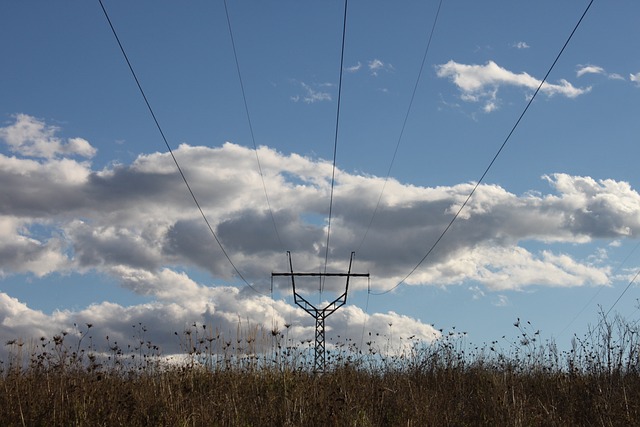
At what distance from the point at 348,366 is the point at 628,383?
6.43 metres

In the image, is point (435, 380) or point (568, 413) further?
point (435, 380)

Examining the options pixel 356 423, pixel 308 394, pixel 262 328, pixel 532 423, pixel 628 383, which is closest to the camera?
pixel 356 423

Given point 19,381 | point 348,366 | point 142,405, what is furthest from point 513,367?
point 19,381

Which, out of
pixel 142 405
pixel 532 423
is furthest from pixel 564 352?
pixel 142 405

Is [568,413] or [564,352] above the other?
[564,352]

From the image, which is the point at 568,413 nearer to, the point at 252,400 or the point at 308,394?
the point at 308,394

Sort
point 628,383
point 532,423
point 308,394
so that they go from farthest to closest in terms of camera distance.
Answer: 1. point 628,383
2. point 308,394
3. point 532,423

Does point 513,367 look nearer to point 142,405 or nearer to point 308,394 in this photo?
point 308,394

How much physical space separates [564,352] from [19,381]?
12314 millimetres

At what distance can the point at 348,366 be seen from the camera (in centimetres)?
1683

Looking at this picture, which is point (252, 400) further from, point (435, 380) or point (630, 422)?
point (630, 422)

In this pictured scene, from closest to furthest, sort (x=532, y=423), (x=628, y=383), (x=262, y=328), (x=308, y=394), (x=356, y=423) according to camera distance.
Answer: (x=356, y=423)
(x=532, y=423)
(x=308, y=394)
(x=628, y=383)
(x=262, y=328)

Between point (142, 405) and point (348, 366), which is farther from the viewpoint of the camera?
point (348, 366)

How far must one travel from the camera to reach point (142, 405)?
38.3ft
